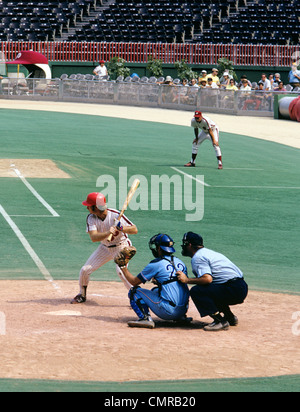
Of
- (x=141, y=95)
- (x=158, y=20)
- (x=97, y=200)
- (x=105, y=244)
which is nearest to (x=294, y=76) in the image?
(x=141, y=95)

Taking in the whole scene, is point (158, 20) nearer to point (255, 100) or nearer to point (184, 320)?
point (255, 100)

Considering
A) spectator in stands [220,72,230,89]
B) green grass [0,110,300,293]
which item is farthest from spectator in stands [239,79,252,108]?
green grass [0,110,300,293]

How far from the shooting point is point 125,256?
10.8 metres

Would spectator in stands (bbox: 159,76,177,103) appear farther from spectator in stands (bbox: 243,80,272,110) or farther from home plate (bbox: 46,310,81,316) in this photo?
home plate (bbox: 46,310,81,316)

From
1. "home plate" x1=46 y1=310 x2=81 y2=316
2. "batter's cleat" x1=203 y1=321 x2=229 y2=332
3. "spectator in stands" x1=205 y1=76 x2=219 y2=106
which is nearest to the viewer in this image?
"batter's cleat" x1=203 y1=321 x2=229 y2=332

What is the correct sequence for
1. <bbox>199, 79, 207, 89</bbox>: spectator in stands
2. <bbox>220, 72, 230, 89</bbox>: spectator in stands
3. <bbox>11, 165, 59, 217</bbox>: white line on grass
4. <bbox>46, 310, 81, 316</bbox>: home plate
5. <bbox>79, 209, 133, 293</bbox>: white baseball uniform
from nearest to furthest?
<bbox>46, 310, 81, 316</bbox>: home plate < <bbox>79, 209, 133, 293</bbox>: white baseball uniform < <bbox>11, 165, 59, 217</bbox>: white line on grass < <bbox>199, 79, 207, 89</bbox>: spectator in stands < <bbox>220, 72, 230, 89</bbox>: spectator in stands

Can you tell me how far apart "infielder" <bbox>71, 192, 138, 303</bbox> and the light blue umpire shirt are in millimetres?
1124

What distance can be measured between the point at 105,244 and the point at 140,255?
143 inches

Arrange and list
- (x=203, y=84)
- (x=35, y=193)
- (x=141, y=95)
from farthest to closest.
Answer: (x=141, y=95) < (x=203, y=84) < (x=35, y=193)

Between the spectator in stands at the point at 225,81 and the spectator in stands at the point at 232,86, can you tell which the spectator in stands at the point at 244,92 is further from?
the spectator in stands at the point at 225,81

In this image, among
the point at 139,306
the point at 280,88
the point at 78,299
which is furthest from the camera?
the point at 280,88

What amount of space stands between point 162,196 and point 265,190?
3.30 m

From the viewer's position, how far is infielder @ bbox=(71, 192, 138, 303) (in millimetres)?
11268

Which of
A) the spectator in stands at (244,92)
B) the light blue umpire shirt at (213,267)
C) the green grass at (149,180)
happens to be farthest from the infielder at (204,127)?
the spectator in stands at (244,92)
